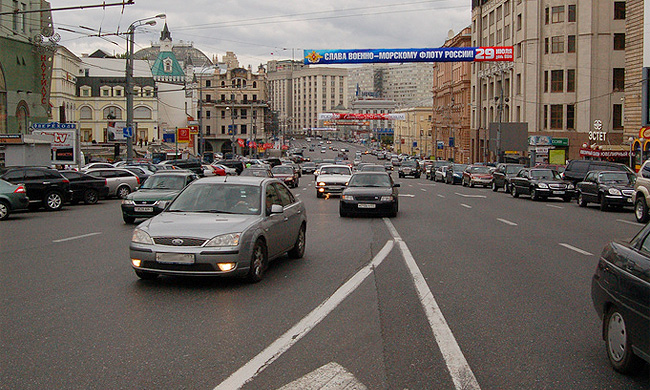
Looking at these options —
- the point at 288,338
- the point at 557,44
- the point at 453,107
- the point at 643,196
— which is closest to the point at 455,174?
the point at 557,44

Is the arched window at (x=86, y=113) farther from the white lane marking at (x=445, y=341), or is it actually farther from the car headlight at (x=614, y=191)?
the white lane marking at (x=445, y=341)

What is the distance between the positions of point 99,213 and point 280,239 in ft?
49.5

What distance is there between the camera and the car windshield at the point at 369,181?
74.9 ft

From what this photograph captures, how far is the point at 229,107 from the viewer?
121 m

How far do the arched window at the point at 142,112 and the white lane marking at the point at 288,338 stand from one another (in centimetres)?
8627

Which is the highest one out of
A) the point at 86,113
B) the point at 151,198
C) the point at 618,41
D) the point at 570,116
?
the point at 618,41

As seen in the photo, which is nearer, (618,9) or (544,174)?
(544,174)

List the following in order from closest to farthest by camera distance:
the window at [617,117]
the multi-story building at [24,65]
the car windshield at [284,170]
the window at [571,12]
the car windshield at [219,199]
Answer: the car windshield at [219,199]
the car windshield at [284,170]
the multi-story building at [24,65]
the window at [617,117]
the window at [571,12]

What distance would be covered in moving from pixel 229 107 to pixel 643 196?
104325mm

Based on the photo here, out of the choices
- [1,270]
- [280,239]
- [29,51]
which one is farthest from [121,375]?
[29,51]

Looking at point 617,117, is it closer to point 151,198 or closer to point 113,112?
point 151,198

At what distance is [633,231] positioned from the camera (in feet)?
60.9

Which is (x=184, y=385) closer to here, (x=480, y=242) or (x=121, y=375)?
(x=121, y=375)

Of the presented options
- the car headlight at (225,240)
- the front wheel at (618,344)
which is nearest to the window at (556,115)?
the car headlight at (225,240)
